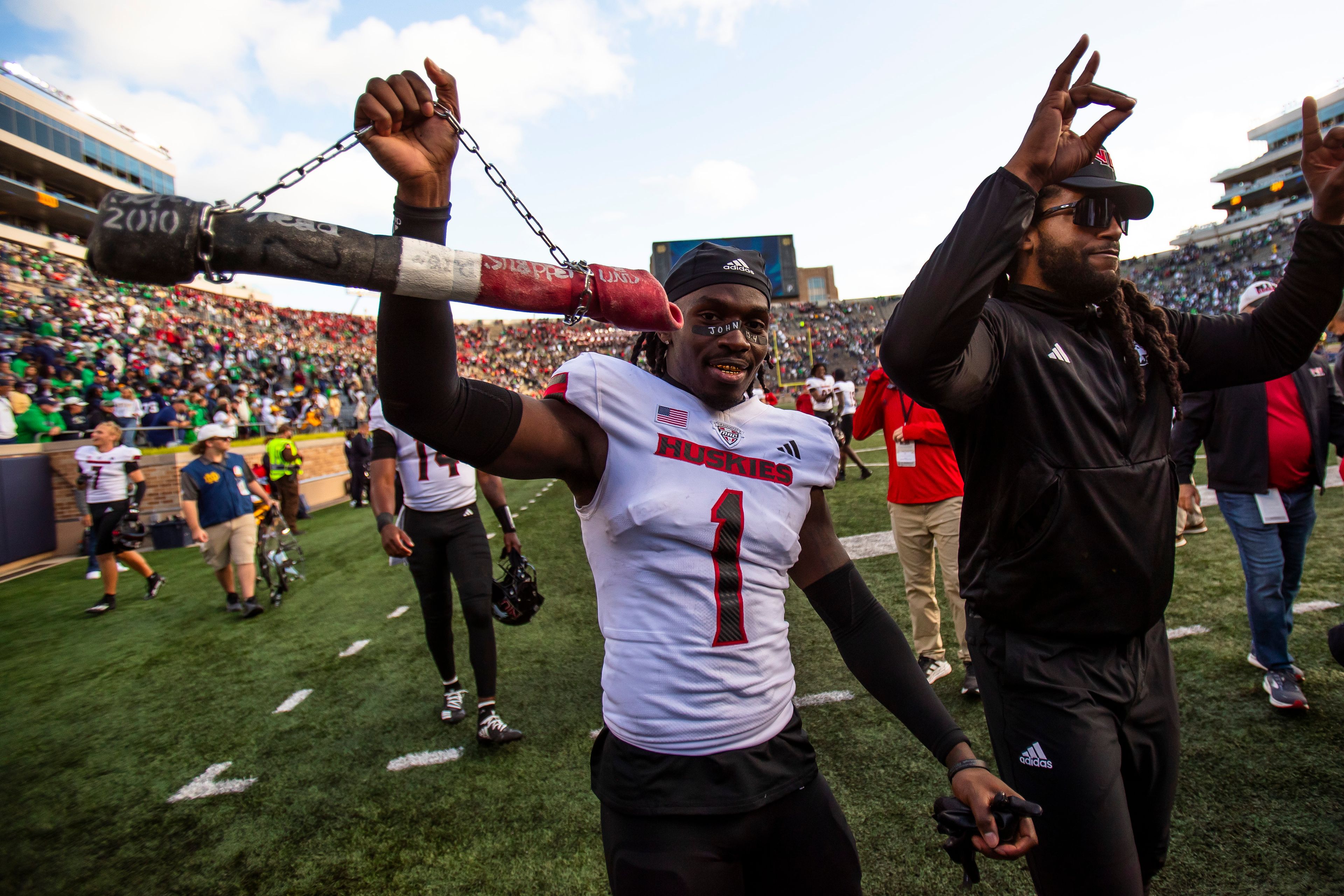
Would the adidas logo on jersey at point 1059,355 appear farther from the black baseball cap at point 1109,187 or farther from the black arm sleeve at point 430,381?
the black arm sleeve at point 430,381

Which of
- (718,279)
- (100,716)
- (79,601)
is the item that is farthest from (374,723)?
(79,601)

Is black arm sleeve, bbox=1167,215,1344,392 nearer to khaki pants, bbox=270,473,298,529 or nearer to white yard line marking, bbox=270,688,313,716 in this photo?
white yard line marking, bbox=270,688,313,716

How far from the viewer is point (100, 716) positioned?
5.09 meters

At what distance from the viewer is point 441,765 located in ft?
13.0

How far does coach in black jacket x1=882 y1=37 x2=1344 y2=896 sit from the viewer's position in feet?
5.32

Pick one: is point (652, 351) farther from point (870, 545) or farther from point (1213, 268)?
point (1213, 268)

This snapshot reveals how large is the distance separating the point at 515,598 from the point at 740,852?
291cm

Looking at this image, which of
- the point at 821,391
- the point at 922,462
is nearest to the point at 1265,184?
the point at 821,391

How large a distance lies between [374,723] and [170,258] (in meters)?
4.43

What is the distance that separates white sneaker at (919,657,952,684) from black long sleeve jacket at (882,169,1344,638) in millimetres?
2774

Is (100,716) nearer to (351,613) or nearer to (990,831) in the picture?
(351,613)

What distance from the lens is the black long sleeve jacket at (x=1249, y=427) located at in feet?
12.3

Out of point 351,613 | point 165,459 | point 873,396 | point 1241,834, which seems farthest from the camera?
point 165,459

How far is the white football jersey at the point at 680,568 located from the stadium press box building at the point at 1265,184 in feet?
251
